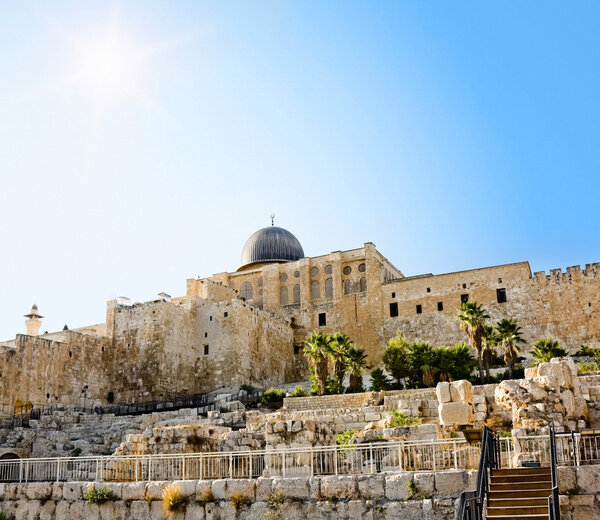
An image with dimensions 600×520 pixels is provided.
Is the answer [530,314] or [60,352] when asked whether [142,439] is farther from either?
[530,314]

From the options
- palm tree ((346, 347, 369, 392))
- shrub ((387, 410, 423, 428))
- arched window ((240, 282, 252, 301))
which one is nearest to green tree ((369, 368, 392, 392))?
palm tree ((346, 347, 369, 392))

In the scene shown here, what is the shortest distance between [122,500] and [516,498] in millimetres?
7411

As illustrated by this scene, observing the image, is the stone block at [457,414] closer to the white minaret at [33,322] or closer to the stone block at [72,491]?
the stone block at [72,491]

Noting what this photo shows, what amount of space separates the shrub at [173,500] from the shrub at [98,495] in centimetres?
137

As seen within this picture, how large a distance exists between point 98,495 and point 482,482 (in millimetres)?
7671

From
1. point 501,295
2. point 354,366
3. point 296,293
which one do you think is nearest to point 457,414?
point 354,366

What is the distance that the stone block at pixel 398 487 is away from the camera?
11.3m

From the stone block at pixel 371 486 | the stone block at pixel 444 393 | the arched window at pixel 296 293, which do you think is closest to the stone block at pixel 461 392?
the stone block at pixel 444 393

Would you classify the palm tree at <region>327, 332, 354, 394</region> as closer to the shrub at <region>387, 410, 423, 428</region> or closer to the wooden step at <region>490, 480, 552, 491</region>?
the shrub at <region>387, 410, 423, 428</region>

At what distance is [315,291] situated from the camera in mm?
52688

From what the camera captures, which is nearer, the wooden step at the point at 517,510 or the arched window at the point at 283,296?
the wooden step at the point at 517,510

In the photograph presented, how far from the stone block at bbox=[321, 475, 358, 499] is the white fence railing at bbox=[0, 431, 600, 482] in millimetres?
707

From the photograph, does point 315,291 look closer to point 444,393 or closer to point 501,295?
point 501,295

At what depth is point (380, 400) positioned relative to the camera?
28797 millimetres
